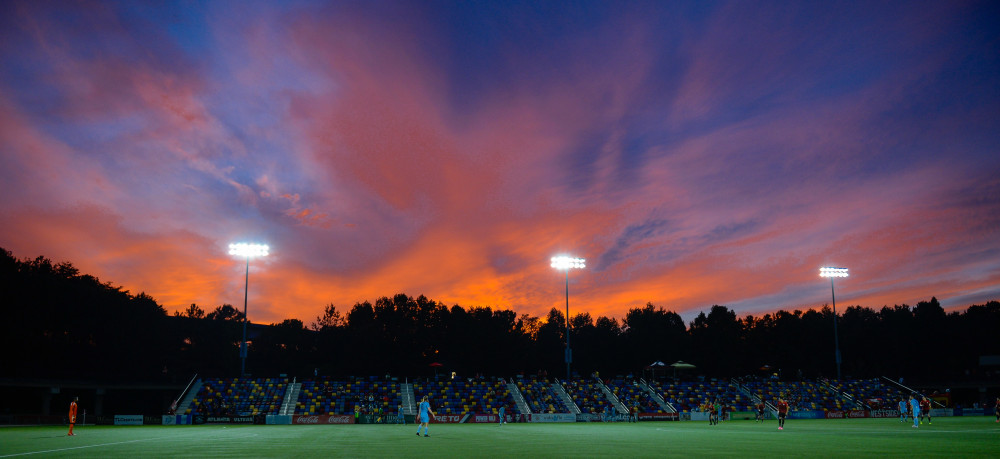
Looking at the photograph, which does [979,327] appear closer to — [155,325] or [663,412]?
[663,412]

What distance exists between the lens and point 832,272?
71.8m

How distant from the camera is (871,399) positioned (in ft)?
227

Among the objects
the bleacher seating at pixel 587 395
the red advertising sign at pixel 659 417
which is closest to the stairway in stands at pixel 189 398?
the bleacher seating at pixel 587 395

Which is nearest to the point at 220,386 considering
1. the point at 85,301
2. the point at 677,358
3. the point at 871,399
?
the point at 85,301

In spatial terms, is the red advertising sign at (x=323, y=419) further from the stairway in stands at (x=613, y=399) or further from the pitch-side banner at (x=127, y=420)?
the stairway in stands at (x=613, y=399)

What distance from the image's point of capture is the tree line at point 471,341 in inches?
3093

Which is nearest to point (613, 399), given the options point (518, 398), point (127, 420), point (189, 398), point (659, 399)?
point (659, 399)

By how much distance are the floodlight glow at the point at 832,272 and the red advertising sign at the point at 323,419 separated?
52835 millimetres

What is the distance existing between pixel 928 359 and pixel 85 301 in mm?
121180

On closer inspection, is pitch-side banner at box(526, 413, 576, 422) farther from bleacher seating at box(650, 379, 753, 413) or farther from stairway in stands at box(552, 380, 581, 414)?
bleacher seating at box(650, 379, 753, 413)

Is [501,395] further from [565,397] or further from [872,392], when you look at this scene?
[872,392]

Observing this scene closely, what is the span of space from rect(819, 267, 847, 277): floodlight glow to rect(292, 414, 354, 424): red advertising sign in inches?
2080

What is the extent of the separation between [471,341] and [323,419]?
49.7 meters

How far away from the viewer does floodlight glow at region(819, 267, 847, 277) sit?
7125 cm
